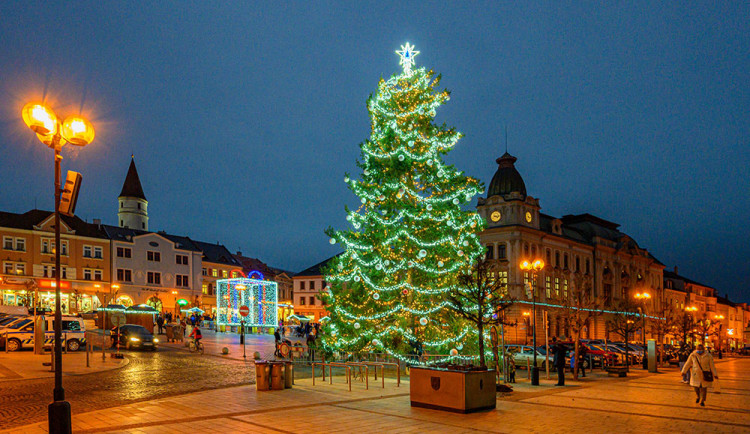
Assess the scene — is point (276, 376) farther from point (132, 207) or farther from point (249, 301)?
point (132, 207)

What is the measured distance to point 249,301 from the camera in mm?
47312

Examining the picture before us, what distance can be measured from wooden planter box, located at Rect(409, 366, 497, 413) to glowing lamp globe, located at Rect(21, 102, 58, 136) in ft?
30.8

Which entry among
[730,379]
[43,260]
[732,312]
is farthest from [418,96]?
[732,312]

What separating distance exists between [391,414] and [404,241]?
A: 1022cm

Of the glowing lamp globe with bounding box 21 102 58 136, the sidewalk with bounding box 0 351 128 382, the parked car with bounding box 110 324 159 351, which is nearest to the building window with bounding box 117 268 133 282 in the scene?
the parked car with bounding box 110 324 159 351

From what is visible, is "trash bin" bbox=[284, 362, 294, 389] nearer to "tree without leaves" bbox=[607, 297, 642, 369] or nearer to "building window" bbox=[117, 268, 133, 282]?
"tree without leaves" bbox=[607, 297, 642, 369]

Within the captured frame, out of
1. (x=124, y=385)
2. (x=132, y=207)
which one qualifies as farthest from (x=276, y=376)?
(x=132, y=207)

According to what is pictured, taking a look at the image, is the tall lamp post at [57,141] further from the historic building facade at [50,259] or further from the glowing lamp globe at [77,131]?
the historic building facade at [50,259]

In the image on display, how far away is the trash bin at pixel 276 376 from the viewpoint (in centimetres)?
1711

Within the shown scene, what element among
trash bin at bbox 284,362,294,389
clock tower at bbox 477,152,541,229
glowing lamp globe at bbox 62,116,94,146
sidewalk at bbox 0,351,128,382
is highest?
clock tower at bbox 477,152,541,229

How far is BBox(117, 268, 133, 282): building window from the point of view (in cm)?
6862

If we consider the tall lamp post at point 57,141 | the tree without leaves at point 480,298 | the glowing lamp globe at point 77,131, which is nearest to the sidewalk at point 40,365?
the tall lamp post at point 57,141

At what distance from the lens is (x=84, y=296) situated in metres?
64.7

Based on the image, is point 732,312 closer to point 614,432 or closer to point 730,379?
point 730,379
